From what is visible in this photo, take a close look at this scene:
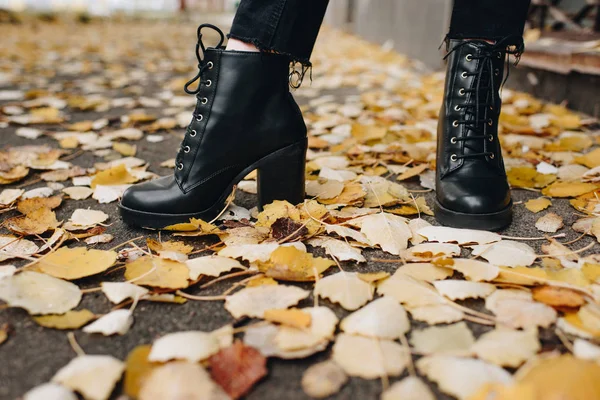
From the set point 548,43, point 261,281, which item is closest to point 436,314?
point 261,281

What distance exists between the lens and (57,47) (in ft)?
15.5

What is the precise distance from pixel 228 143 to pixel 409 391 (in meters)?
0.63

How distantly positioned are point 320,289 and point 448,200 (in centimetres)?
42

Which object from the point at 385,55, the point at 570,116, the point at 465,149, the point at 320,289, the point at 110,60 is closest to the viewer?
the point at 320,289

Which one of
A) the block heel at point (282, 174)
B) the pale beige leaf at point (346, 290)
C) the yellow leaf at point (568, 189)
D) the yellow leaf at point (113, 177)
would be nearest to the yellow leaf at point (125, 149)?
the yellow leaf at point (113, 177)

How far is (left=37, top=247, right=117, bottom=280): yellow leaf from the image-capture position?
0.82 metres

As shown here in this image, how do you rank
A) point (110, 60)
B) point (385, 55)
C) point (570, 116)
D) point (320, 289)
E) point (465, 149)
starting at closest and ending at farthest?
point (320, 289) < point (465, 149) < point (570, 116) < point (110, 60) < point (385, 55)

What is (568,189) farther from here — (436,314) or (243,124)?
(243,124)

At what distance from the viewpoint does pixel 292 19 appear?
93cm

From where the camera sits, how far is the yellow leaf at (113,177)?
4.29 ft

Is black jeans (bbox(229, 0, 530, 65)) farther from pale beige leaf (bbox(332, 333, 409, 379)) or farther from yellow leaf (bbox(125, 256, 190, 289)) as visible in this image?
pale beige leaf (bbox(332, 333, 409, 379))

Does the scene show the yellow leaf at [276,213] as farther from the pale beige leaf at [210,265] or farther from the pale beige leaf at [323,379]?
the pale beige leaf at [323,379]

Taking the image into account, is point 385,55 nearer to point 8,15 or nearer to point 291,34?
point 291,34

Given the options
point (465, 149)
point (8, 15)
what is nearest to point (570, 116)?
point (465, 149)
